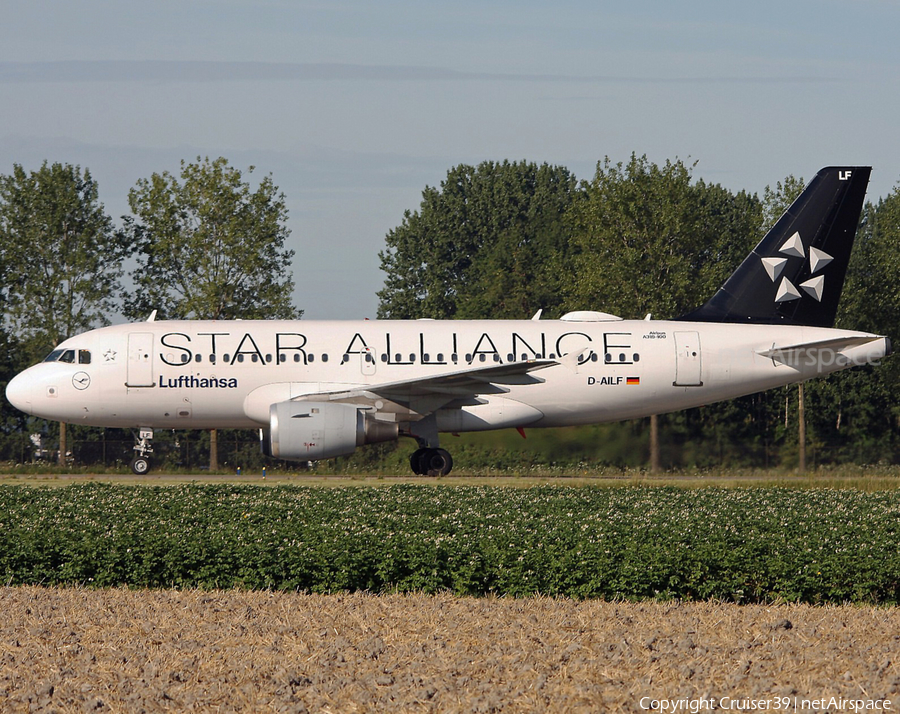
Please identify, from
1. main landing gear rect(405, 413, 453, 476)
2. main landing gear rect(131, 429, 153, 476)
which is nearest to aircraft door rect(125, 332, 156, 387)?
main landing gear rect(131, 429, 153, 476)

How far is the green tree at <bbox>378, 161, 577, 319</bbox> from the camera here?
214 ft

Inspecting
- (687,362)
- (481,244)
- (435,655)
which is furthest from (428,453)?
(481,244)

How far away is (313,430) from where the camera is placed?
24297 millimetres

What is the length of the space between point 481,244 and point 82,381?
2364 inches

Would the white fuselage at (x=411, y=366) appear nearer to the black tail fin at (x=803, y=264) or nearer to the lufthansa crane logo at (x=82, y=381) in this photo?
the lufthansa crane logo at (x=82, y=381)

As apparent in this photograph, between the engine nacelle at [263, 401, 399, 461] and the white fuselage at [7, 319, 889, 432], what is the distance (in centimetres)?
142

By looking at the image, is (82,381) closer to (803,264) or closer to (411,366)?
(411,366)

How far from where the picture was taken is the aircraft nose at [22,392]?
87.5 feet

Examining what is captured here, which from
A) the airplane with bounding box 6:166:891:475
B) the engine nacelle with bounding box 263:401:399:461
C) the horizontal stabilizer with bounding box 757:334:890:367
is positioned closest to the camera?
the engine nacelle with bounding box 263:401:399:461

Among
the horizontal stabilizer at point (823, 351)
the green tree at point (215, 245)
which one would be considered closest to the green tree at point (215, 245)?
Answer: the green tree at point (215, 245)

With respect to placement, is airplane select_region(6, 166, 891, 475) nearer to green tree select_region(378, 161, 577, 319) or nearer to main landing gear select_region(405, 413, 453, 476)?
main landing gear select_region(405, 413, 453, 476)

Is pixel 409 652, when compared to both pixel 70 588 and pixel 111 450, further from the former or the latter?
pixel 111 450

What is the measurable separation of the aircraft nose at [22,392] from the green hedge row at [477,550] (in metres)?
12.9

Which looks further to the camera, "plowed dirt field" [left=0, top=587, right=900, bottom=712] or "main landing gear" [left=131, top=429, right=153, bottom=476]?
"main landing gear" [left=131, top=429, right=153, bottom=476]
